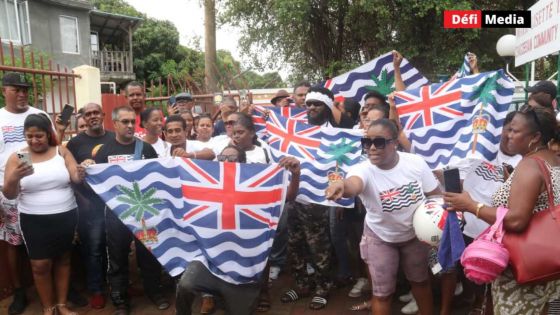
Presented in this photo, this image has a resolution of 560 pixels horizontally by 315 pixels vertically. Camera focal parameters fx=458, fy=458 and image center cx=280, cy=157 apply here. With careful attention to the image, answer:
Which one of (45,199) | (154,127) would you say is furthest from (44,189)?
(154,127)

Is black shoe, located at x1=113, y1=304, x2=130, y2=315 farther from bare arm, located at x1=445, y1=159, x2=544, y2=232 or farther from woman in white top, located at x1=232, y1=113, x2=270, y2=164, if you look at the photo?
bare arm, located at x1=445, y1=159, x2=544, y2=232

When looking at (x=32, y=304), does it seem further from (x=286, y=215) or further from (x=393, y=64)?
(x=393, y=64)

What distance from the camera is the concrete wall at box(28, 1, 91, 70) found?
754 inches

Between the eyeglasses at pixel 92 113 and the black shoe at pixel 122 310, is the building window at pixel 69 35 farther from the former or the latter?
the black shoe at pixel 122 310

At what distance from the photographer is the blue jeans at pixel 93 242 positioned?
179 inches

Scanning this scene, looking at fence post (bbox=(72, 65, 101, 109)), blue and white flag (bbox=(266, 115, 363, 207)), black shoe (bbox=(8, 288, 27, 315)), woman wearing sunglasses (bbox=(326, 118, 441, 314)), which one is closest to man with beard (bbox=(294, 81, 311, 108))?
blue and white flag (bbox=(266, 115, 363, 207))

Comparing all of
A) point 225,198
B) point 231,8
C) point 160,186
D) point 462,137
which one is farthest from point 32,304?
point 231,8

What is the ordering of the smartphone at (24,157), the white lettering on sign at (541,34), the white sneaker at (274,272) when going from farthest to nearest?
the white lettering on sign at (541,34) → the white sneaker at (274,272) → the smartphone at (24,157)

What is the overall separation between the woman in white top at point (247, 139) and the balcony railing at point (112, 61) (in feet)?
69.0

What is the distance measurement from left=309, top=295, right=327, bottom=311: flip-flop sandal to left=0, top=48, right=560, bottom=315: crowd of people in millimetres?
11

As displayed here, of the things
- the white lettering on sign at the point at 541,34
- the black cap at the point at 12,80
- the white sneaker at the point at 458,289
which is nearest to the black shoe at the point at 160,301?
the black cap at the point at 12,80

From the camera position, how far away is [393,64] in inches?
227

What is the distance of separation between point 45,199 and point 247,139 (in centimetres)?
188

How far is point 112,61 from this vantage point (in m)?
23.9
